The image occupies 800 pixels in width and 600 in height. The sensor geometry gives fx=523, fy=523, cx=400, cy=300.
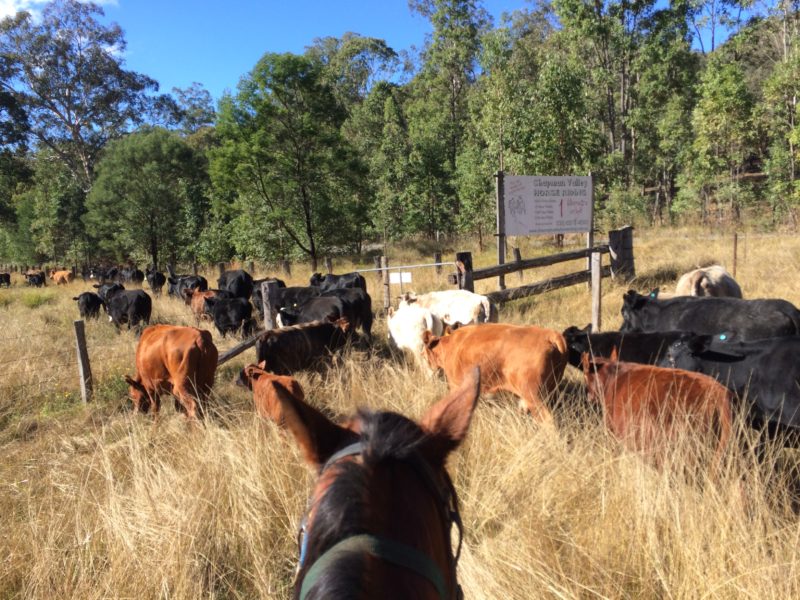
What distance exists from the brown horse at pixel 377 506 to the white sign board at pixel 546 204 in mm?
10363

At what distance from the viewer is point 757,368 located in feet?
14.4

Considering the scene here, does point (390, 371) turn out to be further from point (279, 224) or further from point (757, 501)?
point (279, 224)

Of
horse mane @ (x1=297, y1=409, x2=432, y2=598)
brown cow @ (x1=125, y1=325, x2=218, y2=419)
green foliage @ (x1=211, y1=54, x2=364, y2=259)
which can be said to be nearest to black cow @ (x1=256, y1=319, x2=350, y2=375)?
brown cow @ (x1=125, y1=325, x2=218, y2=419)

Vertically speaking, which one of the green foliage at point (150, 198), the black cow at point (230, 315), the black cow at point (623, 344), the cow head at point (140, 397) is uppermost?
the green foliage at point (150, 198)

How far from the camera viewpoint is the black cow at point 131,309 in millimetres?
12562

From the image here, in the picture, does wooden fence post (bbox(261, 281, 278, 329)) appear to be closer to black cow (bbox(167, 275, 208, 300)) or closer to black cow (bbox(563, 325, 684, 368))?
black cow (bbox(563, 325, 684, 368))

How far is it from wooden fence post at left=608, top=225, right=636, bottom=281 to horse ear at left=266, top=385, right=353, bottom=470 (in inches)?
502

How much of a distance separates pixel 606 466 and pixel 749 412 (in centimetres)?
131

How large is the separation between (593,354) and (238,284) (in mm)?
12666

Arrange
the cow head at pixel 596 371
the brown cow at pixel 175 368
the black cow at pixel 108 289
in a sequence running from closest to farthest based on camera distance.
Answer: the cow head at pixel 596 371 → the brown cow at pixel 175 368 → the black cow at pixel 108 289

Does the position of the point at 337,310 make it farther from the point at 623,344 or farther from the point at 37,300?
the point at 37,300

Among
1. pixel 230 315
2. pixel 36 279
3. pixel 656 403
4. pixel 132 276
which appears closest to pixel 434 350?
pixel 656 403

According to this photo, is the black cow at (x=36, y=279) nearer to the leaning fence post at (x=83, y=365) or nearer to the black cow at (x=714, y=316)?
the leaning fence post at (x=83, y=365)

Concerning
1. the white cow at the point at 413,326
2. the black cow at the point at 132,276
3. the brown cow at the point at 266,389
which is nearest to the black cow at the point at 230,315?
the white cow at the point at 413,326
